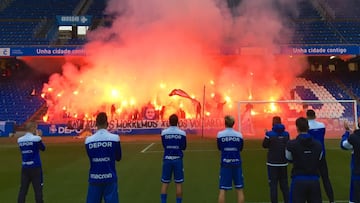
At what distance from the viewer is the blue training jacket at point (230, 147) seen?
7.07 metres

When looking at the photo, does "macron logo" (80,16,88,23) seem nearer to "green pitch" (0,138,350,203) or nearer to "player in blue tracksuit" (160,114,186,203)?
"green pitch" (0,138,350,203)

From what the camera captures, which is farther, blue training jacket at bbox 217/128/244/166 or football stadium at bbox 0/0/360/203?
football stadium at bbox 0/0/360/203

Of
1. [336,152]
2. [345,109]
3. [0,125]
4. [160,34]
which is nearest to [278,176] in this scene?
[336,152]

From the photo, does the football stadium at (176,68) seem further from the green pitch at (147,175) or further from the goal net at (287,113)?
the green pitch at (147,175)

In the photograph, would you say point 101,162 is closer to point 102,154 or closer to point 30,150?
point 102,154

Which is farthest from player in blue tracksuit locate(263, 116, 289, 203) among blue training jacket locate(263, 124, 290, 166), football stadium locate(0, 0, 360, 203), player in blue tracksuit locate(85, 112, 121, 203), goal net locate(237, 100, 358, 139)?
football stadium locate(0, 0, 360, 203)

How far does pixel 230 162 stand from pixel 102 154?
2612 mm

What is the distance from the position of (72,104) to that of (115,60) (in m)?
4.83

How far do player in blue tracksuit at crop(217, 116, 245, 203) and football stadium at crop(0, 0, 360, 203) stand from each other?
1541 cm

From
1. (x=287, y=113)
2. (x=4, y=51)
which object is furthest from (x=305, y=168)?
(x=4, y=51)

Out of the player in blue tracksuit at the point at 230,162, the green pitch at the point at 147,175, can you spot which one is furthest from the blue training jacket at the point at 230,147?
the green pitch at the point at 147,175

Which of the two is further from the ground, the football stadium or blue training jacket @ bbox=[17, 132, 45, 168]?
the football stadium

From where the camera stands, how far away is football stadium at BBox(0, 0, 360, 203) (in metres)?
27.4

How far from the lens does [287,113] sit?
22.6 m
